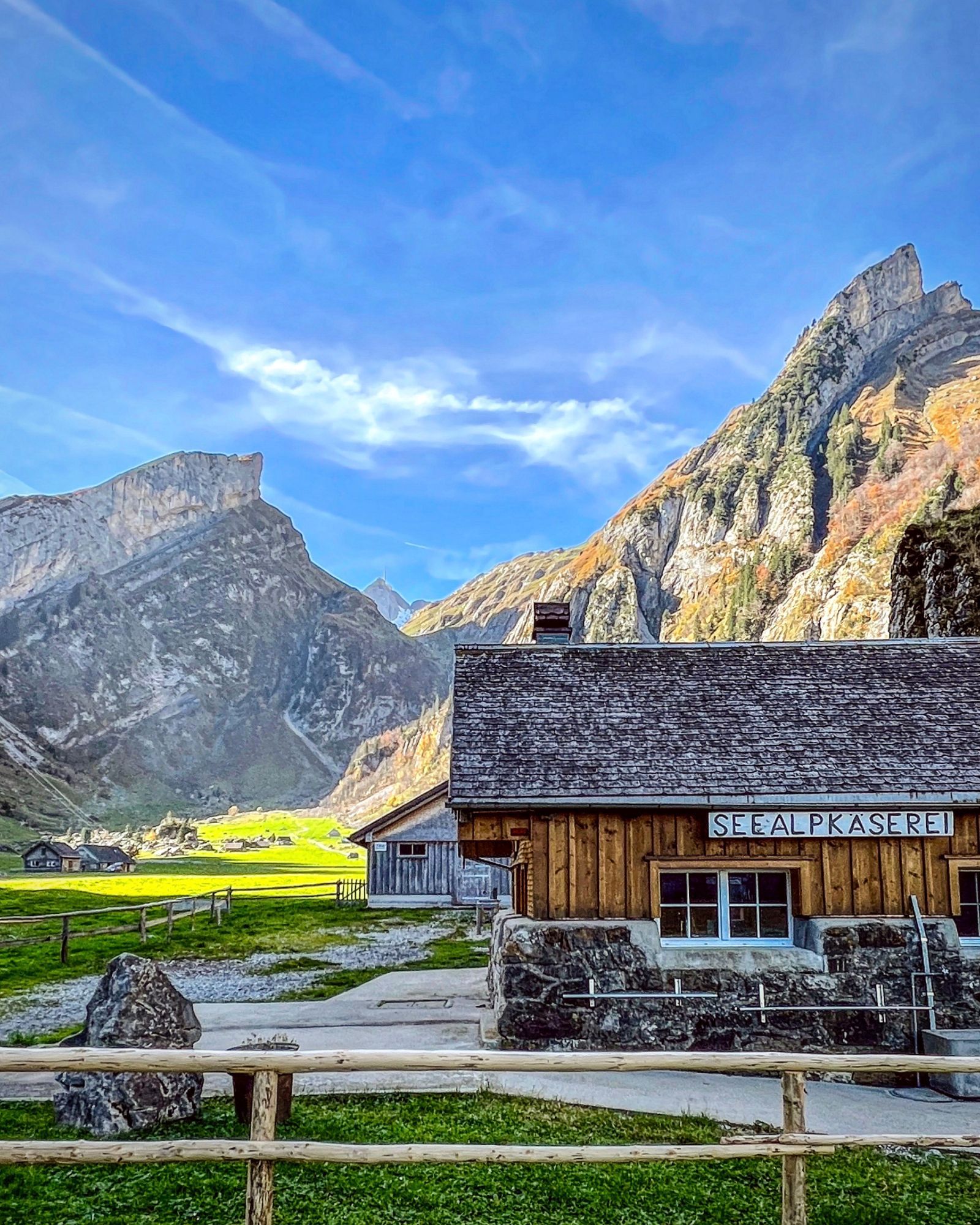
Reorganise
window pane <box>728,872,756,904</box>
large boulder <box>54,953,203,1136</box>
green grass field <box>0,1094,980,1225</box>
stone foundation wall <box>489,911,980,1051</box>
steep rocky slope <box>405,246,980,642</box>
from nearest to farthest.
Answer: green grass field <box>0,1094,980,1225</box>, large boulder <box>54,953,203,1136</box>, stone foundation wall <box>489,911,980,1051</box>, window pane <box>728,872,756,904</box>, steep rocky slope <box>405,246,980,642</box>

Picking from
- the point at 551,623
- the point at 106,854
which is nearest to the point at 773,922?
the point at 551,623

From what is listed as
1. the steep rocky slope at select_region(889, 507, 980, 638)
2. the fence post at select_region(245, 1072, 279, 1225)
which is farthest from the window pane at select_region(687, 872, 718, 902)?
the steep rocky slope at select_region(889, 507, 980, 638)

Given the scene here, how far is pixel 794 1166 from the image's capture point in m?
5.86

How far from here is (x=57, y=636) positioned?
184 meters

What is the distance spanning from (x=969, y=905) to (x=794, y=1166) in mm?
7976

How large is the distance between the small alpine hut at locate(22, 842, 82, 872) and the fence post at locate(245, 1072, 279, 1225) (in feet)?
232

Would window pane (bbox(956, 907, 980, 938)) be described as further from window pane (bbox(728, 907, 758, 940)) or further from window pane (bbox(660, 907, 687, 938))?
window pane (bbox(660, 907, 687, 938))

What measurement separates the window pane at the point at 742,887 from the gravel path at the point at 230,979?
900 centimetres

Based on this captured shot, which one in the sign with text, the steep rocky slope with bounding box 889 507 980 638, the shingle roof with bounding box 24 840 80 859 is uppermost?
the steep rocky slope with bounding box 889 507 980 638

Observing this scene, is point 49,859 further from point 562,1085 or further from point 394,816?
point 562,1085

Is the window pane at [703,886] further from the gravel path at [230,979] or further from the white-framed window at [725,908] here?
the gravel path at [230,979]

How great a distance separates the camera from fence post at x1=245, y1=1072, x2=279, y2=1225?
5539 mm

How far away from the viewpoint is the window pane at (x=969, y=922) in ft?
40.4

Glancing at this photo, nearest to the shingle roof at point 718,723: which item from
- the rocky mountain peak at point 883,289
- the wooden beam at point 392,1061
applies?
the wooden beam at point 392,1061
